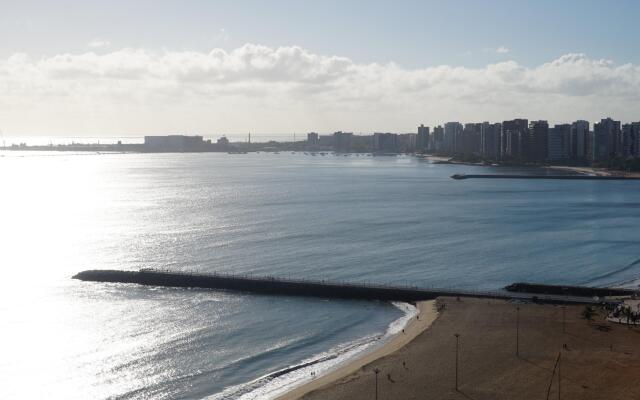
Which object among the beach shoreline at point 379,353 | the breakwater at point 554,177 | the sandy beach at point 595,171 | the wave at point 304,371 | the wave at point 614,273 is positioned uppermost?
the sandy beach at point 595,171

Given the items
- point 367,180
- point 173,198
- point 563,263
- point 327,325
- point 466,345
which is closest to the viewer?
point 466,345

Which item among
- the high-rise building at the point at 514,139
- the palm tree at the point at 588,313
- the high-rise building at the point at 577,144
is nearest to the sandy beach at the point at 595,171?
the high-rise building at the point at 577,144

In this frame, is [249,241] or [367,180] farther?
[367,180]

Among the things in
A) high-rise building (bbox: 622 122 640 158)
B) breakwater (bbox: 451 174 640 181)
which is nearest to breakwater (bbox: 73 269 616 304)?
breakwater (bbox: 451 174 640 181)

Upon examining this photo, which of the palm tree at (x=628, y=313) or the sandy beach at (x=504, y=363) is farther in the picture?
the palm tree at (x=628, y=313)

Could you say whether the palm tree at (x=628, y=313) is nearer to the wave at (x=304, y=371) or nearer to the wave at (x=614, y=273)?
the wave at (x=614, y=273)

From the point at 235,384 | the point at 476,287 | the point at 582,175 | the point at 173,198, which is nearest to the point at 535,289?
the point at 476,287

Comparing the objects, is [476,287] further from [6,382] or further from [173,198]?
[173,198]

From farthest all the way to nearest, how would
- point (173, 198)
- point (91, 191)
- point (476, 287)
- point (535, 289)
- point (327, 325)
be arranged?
point (91, 191) → point (173, 198) → point (476, 287) → point (535, 289) → point (327, 325)
